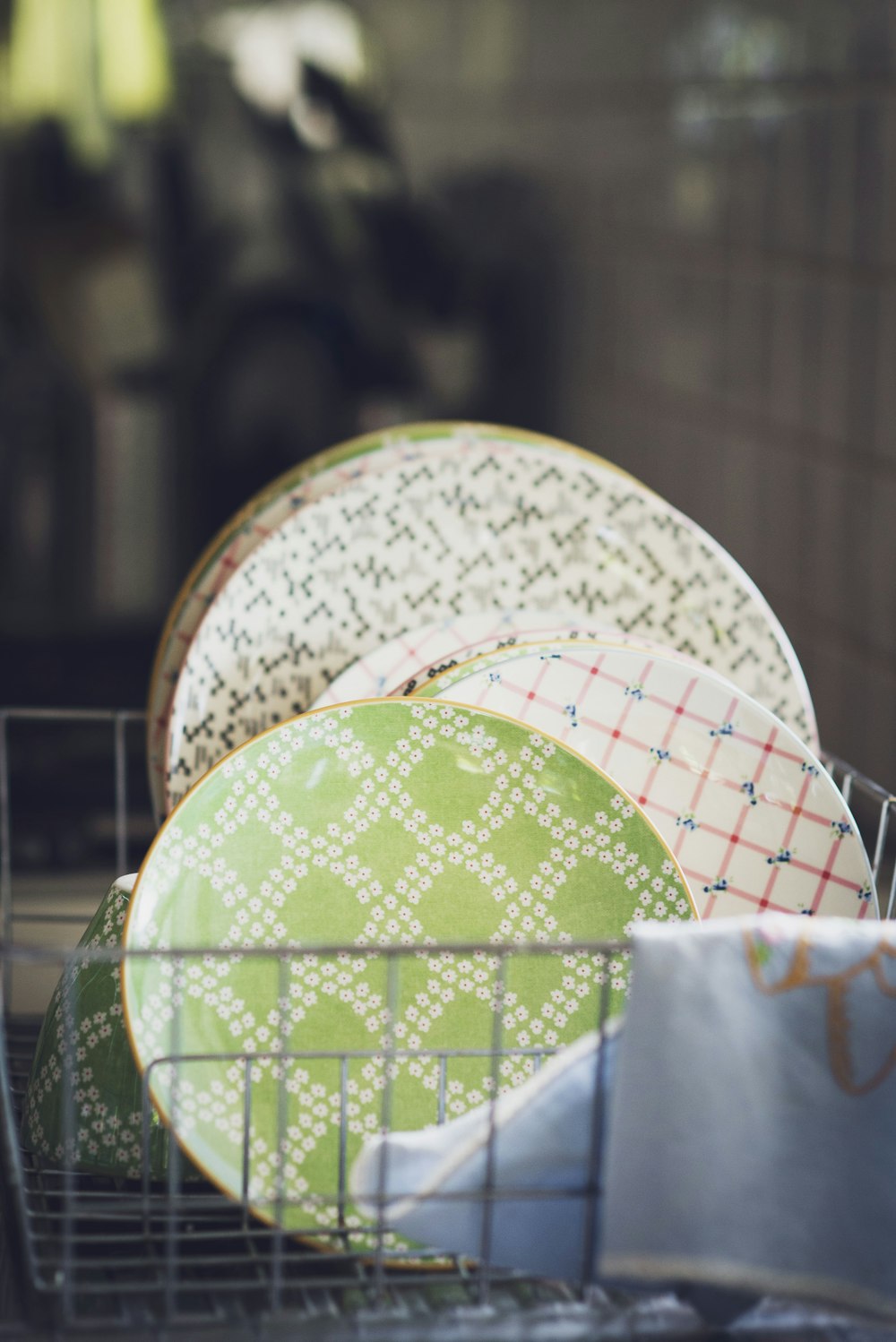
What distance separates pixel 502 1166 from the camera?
0.42m

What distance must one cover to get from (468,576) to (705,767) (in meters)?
0.15

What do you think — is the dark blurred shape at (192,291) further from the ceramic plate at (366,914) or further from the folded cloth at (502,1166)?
the folded cloth at (502,1166)

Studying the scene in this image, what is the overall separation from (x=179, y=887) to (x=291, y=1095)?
0.24 feet

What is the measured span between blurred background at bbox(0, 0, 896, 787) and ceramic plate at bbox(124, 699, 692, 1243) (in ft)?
3.27

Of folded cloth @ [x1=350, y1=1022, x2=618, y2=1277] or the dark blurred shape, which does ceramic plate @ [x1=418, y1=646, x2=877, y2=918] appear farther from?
the dark blurred shape

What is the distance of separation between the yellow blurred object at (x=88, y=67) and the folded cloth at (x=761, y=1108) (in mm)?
1495

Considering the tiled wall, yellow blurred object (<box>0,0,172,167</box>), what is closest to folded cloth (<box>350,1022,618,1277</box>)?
the tiled wall

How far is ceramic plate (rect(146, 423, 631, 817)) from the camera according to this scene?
27.5 inches

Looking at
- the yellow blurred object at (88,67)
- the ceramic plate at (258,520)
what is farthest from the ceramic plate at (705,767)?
the yellow blurred object at (88,67)

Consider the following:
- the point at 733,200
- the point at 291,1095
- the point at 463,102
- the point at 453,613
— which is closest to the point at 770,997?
the point at 291,1095

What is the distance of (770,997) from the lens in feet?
1.35

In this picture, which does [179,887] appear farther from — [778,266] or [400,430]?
[778,266]

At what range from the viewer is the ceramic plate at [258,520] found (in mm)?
698

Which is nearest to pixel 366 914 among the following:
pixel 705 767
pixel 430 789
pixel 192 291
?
pixel 430 789
